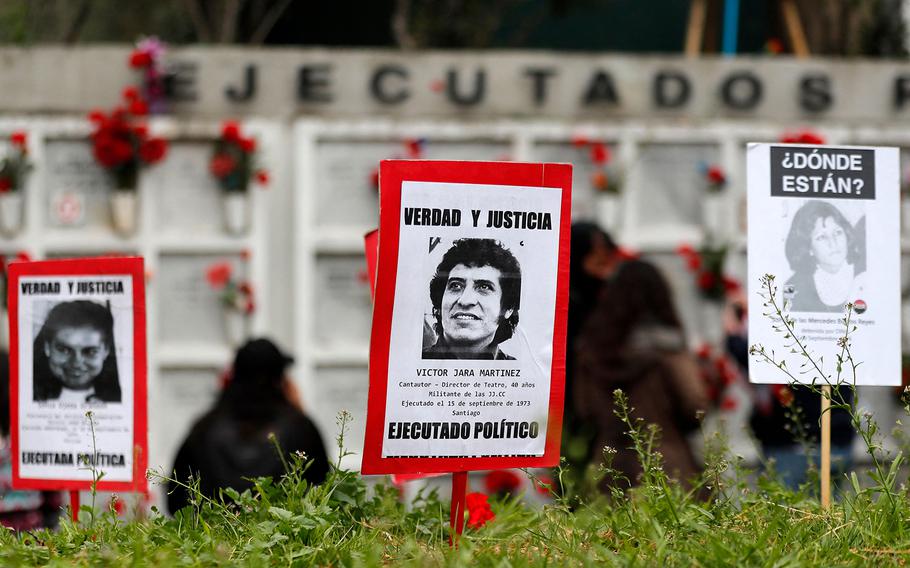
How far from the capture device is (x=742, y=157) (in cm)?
650

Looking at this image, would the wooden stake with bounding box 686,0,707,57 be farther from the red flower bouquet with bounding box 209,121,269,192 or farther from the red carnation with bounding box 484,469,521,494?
the red carnation with bounding box 484,469,521,494

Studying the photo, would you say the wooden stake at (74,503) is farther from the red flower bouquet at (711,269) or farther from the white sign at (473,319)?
the red flower bouquet at (711,269)

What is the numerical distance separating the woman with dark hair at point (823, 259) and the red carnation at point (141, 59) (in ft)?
13.6

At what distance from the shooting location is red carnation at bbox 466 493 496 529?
8.66 ft

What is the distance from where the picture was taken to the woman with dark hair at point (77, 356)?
3238mm

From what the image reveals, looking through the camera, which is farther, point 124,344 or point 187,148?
point 187,148

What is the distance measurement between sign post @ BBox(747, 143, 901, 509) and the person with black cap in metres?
1.72

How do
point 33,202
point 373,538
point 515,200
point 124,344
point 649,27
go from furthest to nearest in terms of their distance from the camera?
point 649,27 → point 33,202 → point 124,344 → point 515,200 → point 373,538

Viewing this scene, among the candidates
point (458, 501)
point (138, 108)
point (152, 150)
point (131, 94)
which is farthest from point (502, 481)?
point (458, 501)

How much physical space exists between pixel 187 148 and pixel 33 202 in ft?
2.48

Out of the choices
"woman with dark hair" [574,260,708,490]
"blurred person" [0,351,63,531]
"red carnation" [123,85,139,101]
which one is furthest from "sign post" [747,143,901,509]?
"red carnation" [123,85,139,101]

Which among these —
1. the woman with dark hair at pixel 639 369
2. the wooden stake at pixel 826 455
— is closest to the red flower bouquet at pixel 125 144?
the woman with dark hair at pixel 639 369

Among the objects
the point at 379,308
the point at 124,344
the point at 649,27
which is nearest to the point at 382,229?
the point at 379,308

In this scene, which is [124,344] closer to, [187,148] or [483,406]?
[483,406]
